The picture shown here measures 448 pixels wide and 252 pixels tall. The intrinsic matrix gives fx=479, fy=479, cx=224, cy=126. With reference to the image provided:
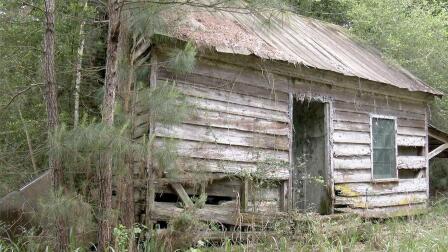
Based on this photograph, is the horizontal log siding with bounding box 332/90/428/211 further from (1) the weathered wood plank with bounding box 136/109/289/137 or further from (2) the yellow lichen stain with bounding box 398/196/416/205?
(1) the weathered wood plank with bounding box 136/109/289/137

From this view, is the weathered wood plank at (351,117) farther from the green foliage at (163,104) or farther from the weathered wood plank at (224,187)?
the green foliage at (163,104)

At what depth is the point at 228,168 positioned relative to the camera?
7.64 meters

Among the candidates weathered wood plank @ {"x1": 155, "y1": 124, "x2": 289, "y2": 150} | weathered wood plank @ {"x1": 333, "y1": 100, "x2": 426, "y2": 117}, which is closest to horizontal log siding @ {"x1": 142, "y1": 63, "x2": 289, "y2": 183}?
weathered wood plank @ {"x1": 155, "y1": 124, "x2": 289, "y2": 150}

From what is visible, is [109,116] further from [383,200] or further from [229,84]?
[383,200]

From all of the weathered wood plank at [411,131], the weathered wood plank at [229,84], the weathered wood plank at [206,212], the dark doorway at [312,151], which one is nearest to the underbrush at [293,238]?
the weathered wood plank at [206,212]

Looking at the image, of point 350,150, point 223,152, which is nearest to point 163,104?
point 223,152

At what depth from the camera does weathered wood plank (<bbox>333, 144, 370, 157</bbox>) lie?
31.3 ft

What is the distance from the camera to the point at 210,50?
285 inches

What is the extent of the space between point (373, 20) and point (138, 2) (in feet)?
33.4

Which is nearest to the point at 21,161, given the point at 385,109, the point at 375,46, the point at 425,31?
the point at 385,109

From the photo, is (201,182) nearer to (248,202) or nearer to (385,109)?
(248,202)

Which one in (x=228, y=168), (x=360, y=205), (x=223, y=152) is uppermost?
(x=223, y=152)

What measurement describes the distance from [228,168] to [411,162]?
5.73 meters

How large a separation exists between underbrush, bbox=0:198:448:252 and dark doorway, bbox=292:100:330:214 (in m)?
2.00
